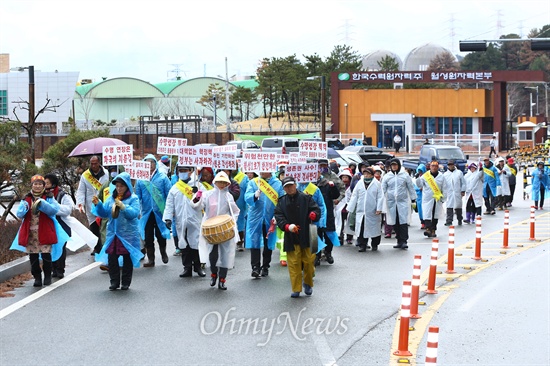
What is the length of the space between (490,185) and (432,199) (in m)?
6.61

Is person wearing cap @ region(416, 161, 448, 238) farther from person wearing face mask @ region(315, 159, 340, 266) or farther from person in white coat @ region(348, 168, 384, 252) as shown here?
person wearing face mask @ region(315, 159, 340, 266)

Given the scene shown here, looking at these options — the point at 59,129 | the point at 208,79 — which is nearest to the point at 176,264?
the point at 59,129

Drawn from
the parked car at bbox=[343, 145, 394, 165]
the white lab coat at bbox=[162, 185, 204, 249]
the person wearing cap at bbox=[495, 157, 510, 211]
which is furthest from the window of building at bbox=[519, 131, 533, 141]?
the white lab coat at bbox=[162, 185, 204, 249]

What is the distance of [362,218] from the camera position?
18.0m

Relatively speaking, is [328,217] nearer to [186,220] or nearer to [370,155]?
[186,220]

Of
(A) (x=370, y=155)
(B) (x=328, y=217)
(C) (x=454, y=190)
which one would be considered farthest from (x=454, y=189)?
(A) (x=370, y=155)

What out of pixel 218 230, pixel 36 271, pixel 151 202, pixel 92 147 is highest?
pixel 92 147

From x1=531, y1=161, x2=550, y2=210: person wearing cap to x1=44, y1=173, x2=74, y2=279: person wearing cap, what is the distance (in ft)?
61.2

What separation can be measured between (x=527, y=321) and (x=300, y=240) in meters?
2.99

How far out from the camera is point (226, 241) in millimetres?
13102

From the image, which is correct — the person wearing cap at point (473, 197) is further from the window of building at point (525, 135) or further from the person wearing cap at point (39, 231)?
the window of building at point (525, 135)

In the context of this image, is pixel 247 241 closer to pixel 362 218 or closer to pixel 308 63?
pixel 362 218

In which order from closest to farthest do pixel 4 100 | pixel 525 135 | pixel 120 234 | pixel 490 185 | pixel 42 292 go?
pixel 42 292 < pixel 120 234 < pixel 490 185 < pixel 525 135 < pixel 4 100

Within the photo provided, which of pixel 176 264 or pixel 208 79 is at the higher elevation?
pixel 208 79
